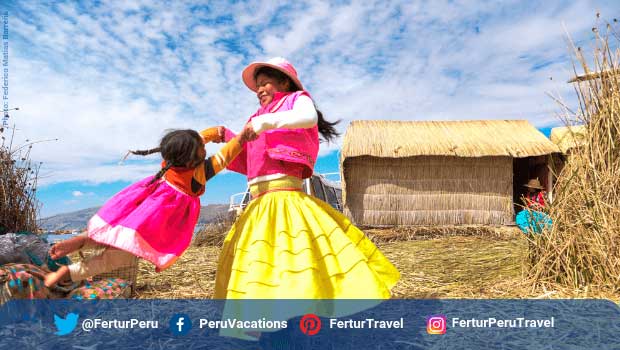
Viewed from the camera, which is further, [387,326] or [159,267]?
[387,326]

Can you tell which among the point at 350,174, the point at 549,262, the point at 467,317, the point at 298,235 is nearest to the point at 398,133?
the point at 350,174

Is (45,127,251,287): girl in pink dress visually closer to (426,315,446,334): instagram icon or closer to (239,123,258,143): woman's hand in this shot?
(239,123,258,143): woman's hand

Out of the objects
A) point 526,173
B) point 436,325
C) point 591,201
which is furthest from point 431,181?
point 436,325

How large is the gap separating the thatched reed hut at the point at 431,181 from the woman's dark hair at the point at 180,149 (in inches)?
291

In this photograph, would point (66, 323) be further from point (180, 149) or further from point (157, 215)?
point (180, 149)

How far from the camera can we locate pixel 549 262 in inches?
149

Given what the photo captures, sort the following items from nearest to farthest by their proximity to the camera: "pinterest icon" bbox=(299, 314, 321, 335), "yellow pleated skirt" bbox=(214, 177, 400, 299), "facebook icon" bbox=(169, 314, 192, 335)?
"yellow pleated skirt" bbox=(214, 177, 400, 299), "pinterest icon" bbox=(299, 314, 321, 335), "facebook icon" bbox=(169, 314, 192, 335)

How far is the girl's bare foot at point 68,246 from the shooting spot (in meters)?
2.55

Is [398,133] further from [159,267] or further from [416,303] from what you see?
Answer: [159,267]

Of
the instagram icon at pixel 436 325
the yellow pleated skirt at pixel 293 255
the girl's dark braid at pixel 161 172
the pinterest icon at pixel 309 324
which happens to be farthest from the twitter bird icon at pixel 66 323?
the instagram icon at pixel 436 325

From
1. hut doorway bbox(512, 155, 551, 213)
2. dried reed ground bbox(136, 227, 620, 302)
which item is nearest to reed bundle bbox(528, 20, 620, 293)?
dried reed ground bbox(136, 227, 620, 302)

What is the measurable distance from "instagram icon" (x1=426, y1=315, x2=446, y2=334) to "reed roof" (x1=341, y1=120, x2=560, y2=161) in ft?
22.5

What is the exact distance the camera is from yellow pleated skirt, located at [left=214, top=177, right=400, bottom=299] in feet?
7.34

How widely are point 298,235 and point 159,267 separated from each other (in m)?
0.84
